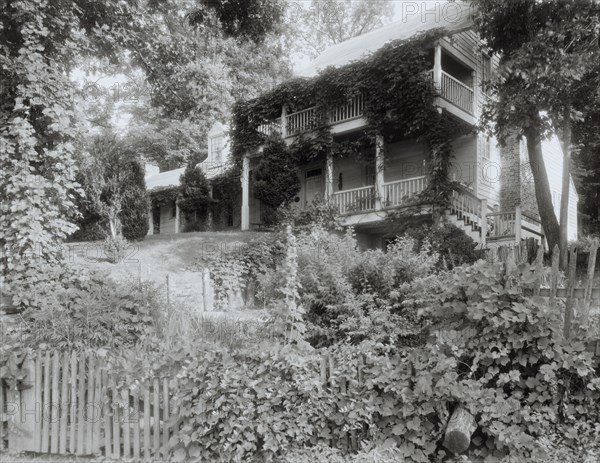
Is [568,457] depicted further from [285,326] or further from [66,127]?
[66,127]

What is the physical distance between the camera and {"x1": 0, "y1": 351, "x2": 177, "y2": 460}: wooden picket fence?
514cm

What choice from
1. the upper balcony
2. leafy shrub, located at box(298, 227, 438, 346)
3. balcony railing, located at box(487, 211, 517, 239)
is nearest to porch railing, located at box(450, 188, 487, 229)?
balcony railing, located at box(487, 211, 517, 239)

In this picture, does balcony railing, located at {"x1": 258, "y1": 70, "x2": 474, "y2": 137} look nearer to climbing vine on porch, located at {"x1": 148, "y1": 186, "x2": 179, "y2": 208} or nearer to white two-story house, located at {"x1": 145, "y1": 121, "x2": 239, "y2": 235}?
white two-story house, located at {"x1": 145, "y1": 121, "x2": 239, "y2": 235}

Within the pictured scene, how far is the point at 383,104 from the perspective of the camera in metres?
17.2

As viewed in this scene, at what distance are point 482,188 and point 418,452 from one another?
14.6 meters

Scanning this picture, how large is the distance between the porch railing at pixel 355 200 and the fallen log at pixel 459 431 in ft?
42.7

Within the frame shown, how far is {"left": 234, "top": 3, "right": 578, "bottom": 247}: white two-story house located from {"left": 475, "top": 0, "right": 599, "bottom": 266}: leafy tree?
1180 millimetres

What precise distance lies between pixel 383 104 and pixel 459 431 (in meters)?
14.2

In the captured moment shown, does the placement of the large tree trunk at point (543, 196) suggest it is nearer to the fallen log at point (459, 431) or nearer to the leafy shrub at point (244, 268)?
the leafy shrub at point (244, 268)

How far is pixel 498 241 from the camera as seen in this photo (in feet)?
49.7

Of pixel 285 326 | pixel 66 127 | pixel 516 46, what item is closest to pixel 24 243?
pixel 66 127

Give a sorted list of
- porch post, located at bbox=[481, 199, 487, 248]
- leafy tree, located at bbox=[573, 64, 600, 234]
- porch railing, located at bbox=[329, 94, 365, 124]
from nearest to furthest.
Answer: porch post, located at bbox=[481, 199, 487, 248] < porch railing, located at bbox=[329, 94, 365, 124] < leafy tree, located at bbox=[573, 64, 600, 234]

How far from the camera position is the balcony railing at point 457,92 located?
16766mm

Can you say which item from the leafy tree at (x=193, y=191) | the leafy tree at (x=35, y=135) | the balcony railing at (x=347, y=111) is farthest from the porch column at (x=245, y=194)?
the leafy tree at (x=35, y=135)
